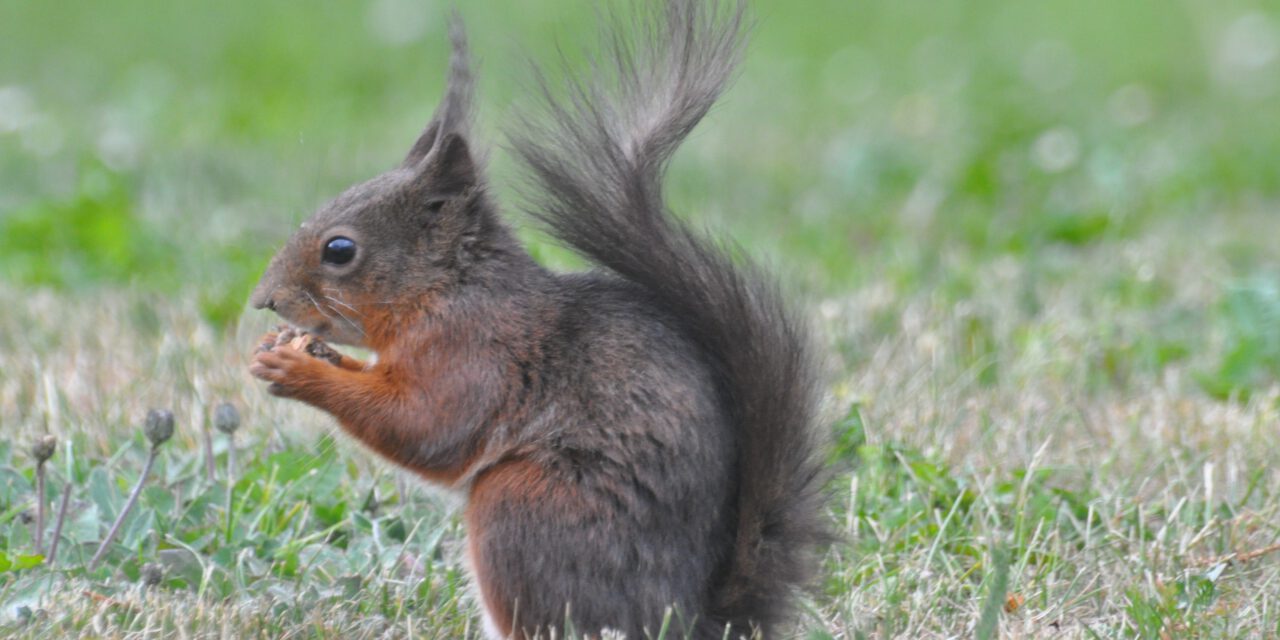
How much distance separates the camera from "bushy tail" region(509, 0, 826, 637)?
2.40 meters

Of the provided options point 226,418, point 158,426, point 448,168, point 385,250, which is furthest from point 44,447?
point 448,168

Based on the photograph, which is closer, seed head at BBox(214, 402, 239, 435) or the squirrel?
the squirrel

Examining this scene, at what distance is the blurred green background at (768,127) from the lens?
5098 mm

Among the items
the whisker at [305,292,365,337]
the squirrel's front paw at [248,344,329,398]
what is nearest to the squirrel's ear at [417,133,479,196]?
the whisker at [305,292,365,337]

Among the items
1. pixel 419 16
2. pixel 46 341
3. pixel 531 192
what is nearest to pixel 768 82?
pixel 419 16

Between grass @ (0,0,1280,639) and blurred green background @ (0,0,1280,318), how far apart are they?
2 cm

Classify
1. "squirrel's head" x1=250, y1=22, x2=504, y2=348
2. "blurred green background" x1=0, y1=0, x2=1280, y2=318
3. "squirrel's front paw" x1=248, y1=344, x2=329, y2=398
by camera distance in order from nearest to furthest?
1. "squirrel's front paw" x1=248, y1=344, x2=329, y2=398
2. "squirrel's head" x1=250, y1=22, x2=504, y2=348
3. "blurred green background" x1=0, y1=0, x2=1280, y2=318

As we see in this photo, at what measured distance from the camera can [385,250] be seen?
8.60 ft

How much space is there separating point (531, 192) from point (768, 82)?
5788 millimetres

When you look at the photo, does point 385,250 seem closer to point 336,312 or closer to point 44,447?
point 336,312

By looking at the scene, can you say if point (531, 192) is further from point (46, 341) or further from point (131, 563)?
point (46, 341)

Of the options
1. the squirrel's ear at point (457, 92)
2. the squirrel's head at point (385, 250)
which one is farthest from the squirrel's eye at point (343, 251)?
the squirrel's ear at point (457, 92)

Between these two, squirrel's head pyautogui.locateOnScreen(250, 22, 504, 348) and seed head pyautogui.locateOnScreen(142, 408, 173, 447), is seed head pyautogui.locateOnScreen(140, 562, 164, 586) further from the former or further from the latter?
squirrel's head pyautogui.locateOnScreen(250, 22, 504, 348)

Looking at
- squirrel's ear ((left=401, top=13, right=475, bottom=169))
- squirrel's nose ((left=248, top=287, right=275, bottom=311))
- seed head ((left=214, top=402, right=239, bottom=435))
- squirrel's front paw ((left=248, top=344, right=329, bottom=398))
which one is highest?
squirrel's ear ((left=401, top=13, right=475, bottom=169))
